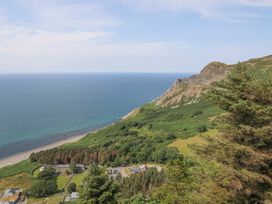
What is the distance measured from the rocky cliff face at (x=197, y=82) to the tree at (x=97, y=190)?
126m

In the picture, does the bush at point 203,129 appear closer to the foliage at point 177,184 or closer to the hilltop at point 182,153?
the hilltop at point 182,153

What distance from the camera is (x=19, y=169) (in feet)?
279

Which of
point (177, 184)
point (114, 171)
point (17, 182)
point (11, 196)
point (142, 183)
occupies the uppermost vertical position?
point (177, 184)

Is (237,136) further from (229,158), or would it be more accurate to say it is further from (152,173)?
(152,173)

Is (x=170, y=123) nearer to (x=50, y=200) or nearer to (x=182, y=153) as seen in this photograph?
(x=182, y=153)

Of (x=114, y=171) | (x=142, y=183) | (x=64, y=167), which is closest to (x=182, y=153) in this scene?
(x=114, y=171)

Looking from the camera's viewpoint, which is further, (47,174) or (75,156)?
(75,156)

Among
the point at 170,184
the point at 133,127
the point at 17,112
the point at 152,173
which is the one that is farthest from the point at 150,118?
the point at 170,184

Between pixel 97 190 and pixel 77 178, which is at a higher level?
pixel 97 190

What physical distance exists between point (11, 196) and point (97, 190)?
47389 mm

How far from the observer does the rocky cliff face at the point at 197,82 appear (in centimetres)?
15288

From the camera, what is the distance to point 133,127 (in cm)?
12556

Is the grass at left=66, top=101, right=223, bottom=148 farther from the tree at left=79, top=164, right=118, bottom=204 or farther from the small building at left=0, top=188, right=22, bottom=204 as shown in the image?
the tree at left=79, top=164, right=118, bottom=204

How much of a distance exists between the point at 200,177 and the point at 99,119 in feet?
512
